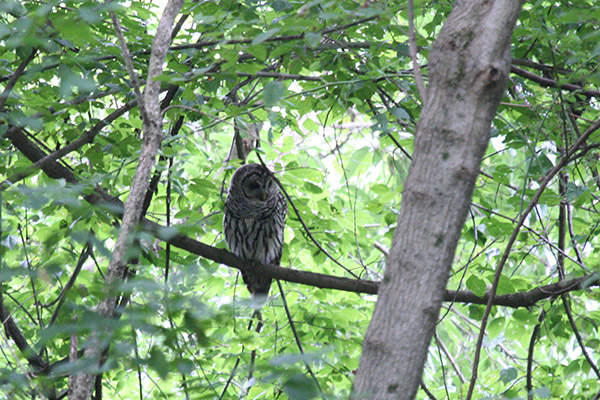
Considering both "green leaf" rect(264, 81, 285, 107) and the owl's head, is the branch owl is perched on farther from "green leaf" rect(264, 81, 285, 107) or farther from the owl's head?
"green leaf" rect(264, 81, 285, 107)

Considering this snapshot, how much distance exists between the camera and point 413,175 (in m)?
1.36

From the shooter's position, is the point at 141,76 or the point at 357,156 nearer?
the point at 141,76

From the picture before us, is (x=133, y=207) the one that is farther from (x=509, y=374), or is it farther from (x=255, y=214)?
(x=255, y=214)

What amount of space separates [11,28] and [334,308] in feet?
7.92

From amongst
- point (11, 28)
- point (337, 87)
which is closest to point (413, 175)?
point (11, 28)

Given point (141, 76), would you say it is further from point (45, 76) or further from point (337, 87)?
point (337, 87)

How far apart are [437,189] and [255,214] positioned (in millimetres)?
2958

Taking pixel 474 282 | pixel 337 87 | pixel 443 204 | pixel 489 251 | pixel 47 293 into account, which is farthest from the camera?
pixel 47 293

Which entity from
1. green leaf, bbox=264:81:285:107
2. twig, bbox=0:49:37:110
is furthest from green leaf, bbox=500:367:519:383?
twig, bbox=0:49:37:110

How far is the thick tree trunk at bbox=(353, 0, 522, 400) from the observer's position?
4.20 feet

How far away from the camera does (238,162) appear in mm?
3525

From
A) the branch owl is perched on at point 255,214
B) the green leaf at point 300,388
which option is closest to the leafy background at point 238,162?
the green leaf at point 300,388

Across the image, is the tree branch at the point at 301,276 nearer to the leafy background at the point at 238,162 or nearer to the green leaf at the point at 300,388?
the leafy background at the point at 238,162

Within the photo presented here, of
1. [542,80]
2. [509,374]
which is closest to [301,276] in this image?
[509,374]
